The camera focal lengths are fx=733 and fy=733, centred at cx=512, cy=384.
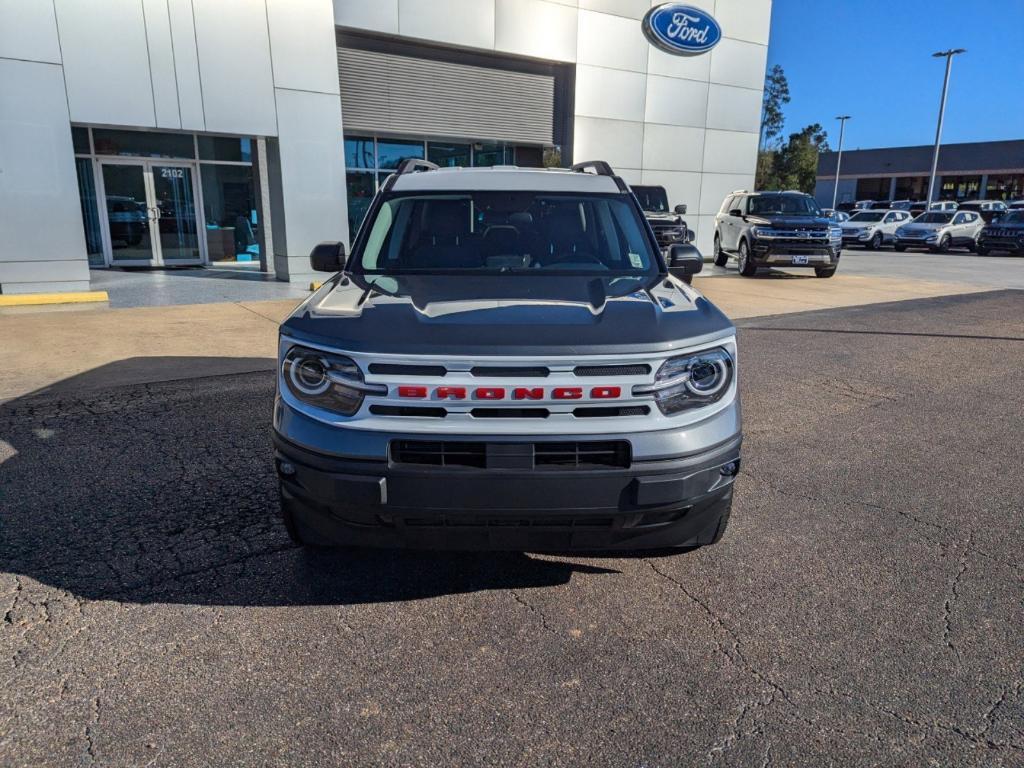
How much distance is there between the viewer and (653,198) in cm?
1884

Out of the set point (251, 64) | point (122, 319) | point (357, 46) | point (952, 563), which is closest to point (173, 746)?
point (952, 563)

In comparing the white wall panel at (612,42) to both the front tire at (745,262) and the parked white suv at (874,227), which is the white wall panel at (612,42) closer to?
the front tire at (745,262)

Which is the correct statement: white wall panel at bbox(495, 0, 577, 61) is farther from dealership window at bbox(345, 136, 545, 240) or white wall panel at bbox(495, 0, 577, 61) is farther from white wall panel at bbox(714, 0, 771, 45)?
white wall panel at bbox(714, 0, 771, 45)

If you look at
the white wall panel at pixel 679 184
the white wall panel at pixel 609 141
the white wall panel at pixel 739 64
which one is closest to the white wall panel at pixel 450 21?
the white wall panel at pixel 609 141

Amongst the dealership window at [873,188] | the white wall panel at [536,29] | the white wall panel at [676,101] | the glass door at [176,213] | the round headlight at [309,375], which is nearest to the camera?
the round headlight at [309,375]

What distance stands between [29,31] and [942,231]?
2935 cm

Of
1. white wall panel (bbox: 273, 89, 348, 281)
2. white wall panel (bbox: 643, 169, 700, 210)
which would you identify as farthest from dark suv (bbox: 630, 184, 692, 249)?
white wall panel (bbox: 273, 89, 348, 281)

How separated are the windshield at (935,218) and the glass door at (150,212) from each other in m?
26.7

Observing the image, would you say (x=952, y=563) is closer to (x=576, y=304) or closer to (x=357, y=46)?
(x=576, y=304)

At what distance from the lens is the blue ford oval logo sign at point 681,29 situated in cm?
1825

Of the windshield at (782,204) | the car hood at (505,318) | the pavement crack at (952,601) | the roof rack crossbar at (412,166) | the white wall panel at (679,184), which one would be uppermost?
the white wall panel at (679,184)

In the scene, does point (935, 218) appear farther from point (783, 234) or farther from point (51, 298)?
point (51, 298)

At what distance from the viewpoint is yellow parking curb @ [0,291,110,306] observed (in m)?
10.9

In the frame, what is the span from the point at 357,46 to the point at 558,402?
14415 millimetres
